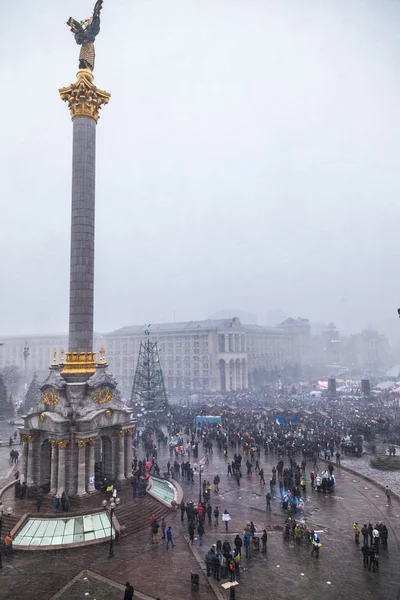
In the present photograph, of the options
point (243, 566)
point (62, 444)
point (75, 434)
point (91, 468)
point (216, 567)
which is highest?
point (75, 434)

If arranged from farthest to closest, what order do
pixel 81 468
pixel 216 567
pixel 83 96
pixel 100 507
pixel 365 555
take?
1. pixel 83 96
2. pixel 81 468
3. pixel 100 507
4. pixel 365 555
5. pixel 216 567

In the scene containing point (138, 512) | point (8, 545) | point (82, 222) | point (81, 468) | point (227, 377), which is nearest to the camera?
point (8, 545)

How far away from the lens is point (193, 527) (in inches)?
872

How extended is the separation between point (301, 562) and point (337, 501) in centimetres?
969

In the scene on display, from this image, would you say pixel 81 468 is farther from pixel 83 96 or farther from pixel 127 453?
pixel 83 96

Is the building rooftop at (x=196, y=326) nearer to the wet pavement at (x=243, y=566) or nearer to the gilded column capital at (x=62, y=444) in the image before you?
the gilded column capital at (x=62, y=444)

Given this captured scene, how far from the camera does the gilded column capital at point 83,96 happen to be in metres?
31.0

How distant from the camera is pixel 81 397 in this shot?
28.1m

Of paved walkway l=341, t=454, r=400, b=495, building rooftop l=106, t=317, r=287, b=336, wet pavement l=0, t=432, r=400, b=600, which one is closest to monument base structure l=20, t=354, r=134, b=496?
wet pavement l=0, t=432, r=400, b=600

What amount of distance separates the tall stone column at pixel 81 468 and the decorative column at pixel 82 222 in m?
4.79

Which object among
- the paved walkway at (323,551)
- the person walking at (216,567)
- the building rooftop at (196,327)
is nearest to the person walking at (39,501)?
the paved walkway at (323,551)

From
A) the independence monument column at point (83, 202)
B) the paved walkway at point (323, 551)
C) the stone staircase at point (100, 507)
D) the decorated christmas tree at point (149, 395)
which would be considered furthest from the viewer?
the decorated christmas tree at point (149, 395)

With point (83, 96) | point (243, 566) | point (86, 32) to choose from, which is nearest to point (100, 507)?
point (243, 566)

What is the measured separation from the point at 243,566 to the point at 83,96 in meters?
30.1
